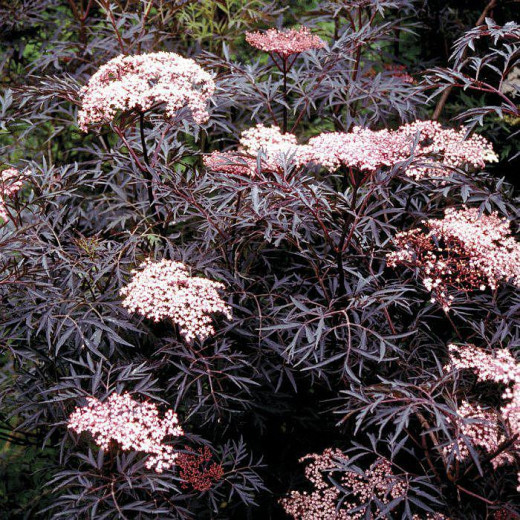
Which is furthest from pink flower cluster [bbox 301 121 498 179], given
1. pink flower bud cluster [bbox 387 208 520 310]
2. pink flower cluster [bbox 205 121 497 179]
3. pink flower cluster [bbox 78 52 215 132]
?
pink flower cluster [bbox 78 52 215 132]

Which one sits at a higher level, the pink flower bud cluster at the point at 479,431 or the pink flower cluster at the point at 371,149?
the pink flower cluster at the point at 371,149

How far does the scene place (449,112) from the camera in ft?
13.6

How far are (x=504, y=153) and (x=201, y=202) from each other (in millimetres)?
2189

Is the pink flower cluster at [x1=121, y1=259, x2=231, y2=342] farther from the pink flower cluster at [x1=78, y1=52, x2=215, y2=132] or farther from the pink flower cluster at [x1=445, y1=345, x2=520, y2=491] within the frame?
the pink flower cluster at [x1=445, y1=345, x2=520, y2=491]

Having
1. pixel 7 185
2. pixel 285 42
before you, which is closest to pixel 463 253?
pixel 285 42

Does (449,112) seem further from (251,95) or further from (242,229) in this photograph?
(242,229)

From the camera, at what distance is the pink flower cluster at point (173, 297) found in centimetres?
216

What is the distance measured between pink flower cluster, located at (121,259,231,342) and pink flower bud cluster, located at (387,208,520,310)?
0.77 m

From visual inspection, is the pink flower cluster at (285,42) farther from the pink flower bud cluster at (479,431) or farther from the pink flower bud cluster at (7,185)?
the pink flower bud cluster at (479,431)

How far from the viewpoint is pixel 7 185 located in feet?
8.12

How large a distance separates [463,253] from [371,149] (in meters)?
0.64

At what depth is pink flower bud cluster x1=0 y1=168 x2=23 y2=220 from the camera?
2418 mm

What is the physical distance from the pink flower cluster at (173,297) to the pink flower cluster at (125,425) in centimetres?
31

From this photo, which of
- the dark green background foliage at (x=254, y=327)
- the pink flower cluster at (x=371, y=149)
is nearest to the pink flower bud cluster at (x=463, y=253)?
the dark green background foliage at (x=254, y=327)
